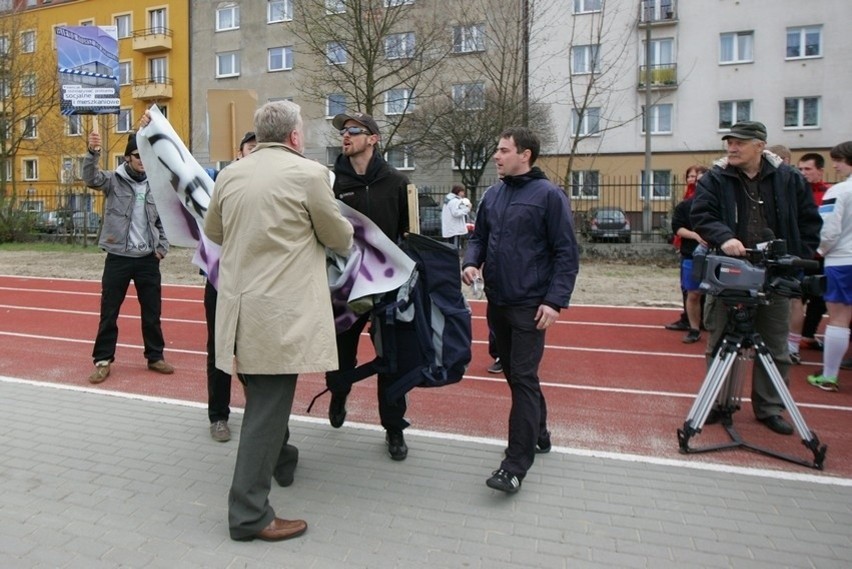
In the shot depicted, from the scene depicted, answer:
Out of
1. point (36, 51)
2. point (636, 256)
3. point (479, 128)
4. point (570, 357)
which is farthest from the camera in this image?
point (36, 51)

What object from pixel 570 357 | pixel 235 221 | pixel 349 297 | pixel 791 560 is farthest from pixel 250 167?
pixel 570 357

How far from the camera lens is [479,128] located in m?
26.7

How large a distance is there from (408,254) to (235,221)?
3.85 feet

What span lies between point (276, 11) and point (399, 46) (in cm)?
2115

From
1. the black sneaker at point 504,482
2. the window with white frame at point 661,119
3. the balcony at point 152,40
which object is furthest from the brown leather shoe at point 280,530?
the balcony at point 152,40

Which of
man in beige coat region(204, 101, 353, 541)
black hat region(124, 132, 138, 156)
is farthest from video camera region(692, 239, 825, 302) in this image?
black hat region(124, 132, 138, 156)

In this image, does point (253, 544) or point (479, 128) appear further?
point (479, 128)

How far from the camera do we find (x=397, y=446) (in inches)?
173

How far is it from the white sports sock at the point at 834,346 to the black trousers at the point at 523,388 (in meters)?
3.41

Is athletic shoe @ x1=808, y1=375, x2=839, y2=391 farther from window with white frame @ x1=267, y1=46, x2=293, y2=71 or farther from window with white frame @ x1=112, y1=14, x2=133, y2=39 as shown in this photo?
window with white frame @ x1=112, y1=14, x2=133, y2=39

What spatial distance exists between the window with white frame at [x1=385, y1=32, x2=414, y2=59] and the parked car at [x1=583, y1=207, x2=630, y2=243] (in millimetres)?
7693

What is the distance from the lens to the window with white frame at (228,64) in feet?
132

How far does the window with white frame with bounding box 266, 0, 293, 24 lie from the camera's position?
125ft

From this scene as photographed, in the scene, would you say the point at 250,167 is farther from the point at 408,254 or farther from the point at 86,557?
the point at 86,557
